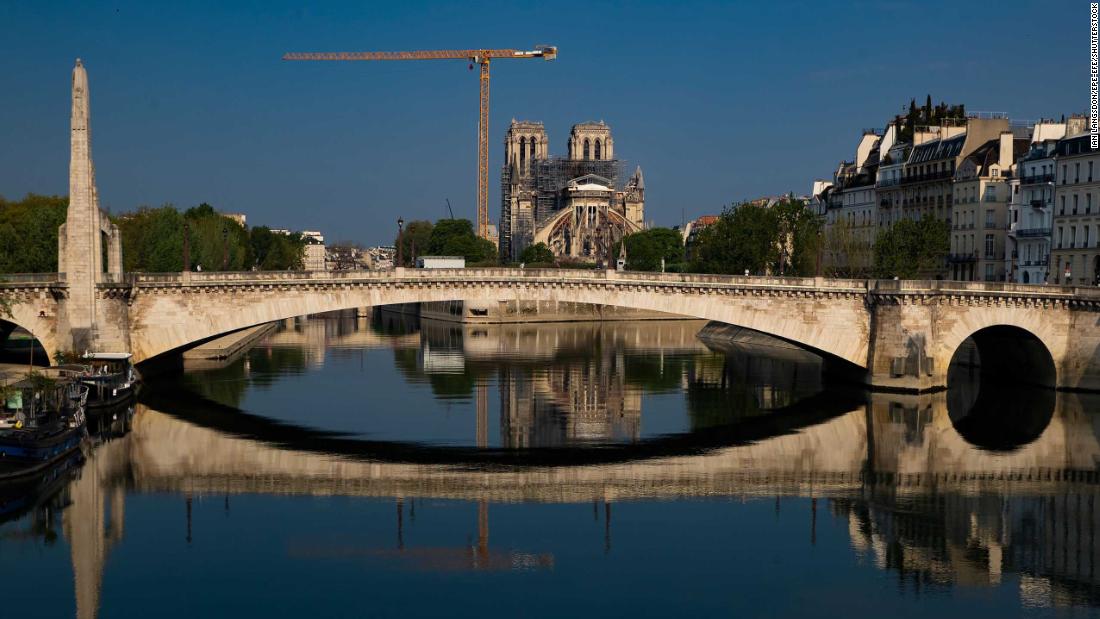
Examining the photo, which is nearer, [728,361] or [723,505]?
[723,505]

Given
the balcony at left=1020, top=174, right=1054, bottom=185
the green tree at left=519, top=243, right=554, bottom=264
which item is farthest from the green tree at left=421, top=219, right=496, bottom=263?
the balcony at left=1020, top=174, right=1054, bottom=185

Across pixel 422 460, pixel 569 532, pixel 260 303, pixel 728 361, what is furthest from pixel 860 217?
pixel 569 532

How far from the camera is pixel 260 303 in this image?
189 feet

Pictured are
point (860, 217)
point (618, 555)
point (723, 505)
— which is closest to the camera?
point (618, 555)

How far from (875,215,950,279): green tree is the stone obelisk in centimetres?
4814

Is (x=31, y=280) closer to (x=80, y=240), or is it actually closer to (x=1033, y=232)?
(x=80, y=240)

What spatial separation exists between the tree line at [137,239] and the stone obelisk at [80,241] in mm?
12108

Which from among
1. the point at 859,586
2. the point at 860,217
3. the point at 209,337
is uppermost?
the point at 860,217

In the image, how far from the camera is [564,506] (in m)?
36.8

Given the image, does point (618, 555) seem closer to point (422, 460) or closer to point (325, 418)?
point (422, 460)

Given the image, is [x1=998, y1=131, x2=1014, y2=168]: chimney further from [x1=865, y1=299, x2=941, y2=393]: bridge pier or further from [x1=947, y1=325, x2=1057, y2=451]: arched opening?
[x1=865, y1=299, x2=941, y2=393]: bridge pier

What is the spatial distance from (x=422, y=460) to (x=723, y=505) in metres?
11.1

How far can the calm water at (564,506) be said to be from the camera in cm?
2867

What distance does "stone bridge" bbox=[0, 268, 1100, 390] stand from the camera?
56.7m
